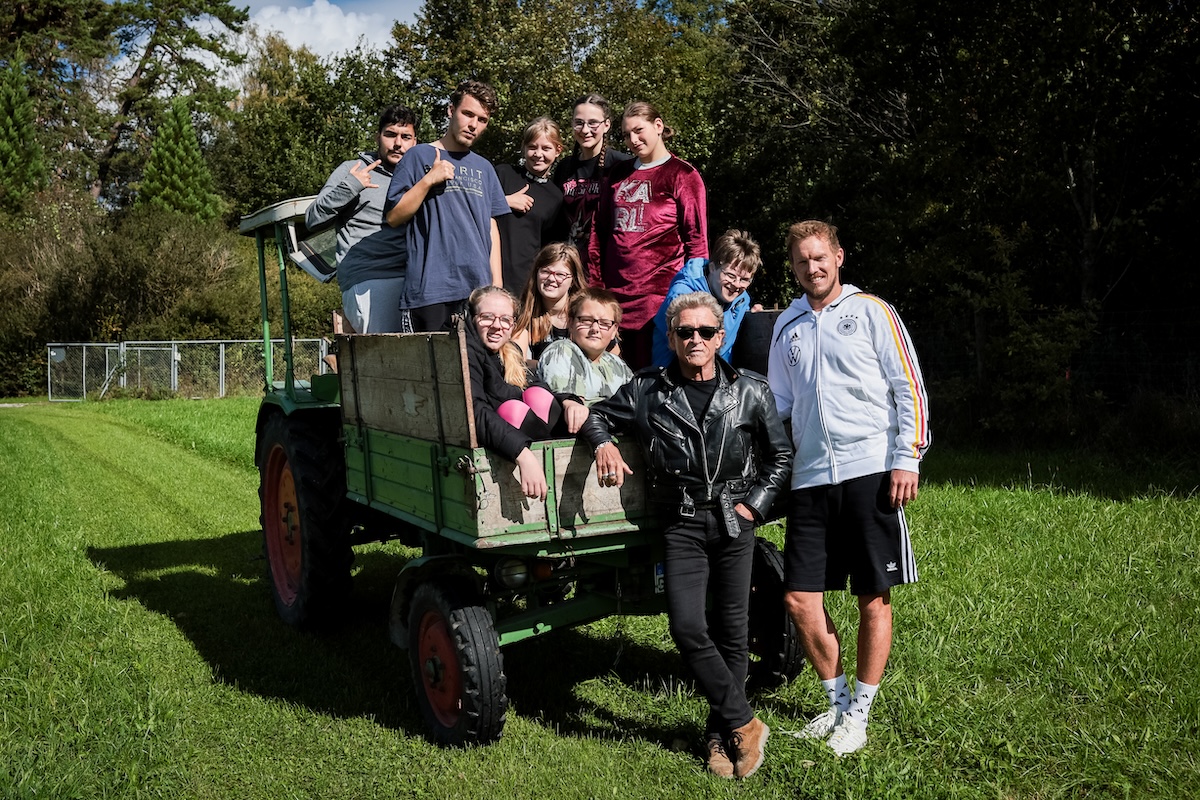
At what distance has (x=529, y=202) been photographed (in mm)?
5941

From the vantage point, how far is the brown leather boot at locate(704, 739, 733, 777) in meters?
3.89

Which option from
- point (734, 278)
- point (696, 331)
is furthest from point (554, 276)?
point (696, 331)

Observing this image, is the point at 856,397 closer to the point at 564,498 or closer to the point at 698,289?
the point at 564,498

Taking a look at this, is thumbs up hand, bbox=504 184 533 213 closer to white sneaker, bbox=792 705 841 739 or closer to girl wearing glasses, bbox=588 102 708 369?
girl wearing glasses, bbox=588 102 708 369

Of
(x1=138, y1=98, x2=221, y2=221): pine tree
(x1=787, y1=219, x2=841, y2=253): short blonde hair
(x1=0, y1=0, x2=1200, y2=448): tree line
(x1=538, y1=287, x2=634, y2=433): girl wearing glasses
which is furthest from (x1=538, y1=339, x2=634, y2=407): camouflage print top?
(x1=138, y1=98, x2=221, y2=221): pine tree

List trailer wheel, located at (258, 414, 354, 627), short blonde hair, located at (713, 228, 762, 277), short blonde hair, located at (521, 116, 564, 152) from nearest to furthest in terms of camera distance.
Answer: short blonde hair, located at (713, 228, 762, 277)
trailer wheel, located at (258, 414, 354, 627)
short blonde hair, located at (521, 116, 564, 152)

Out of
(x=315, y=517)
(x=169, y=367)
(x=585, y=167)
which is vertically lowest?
(x=315, y=517)

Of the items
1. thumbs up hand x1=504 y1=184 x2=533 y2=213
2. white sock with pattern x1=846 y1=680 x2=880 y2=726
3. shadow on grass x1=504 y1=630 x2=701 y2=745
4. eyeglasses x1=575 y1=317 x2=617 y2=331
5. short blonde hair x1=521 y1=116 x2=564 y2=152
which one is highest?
short blonde hair x1=521 y1=116 x2=564 y2=152

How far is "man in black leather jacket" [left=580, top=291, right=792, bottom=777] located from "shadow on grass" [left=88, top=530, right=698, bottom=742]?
493mm

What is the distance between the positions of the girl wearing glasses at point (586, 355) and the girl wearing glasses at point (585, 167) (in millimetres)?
1173

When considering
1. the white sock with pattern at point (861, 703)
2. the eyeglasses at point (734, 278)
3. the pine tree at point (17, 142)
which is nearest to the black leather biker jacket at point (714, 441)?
the white sock with pattern at point (861, 703)

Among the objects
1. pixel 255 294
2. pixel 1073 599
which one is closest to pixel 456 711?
pixel 1073 599

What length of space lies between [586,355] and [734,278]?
79 centimetres

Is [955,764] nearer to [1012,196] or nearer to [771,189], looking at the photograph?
[1012,196]
